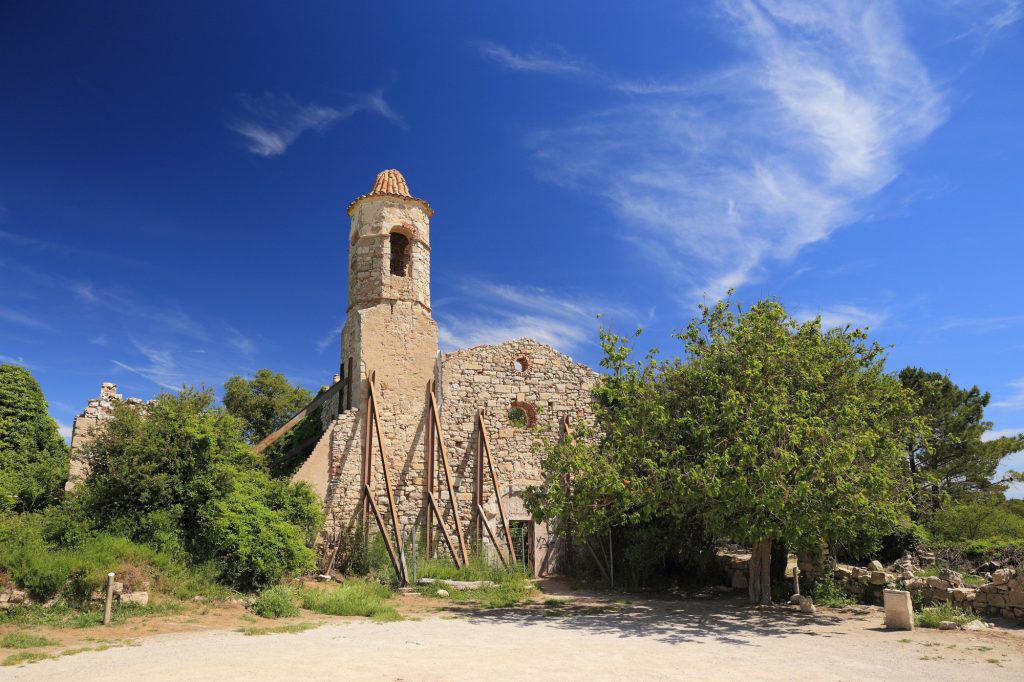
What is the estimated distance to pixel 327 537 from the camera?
57.6 ft

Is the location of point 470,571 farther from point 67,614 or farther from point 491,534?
point 67,614

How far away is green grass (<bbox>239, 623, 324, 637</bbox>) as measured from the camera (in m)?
10.7

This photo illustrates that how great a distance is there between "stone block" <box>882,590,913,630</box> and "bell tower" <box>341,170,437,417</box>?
12.4m

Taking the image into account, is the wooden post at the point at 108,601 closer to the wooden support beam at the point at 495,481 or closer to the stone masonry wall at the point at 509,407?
the stone masonry wall at the point at 509,407

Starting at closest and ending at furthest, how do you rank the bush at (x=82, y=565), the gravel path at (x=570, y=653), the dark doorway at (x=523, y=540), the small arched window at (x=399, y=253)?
the gravel path at (x=570, y=653) → the bush at (x=82, y=565) → the dark doorway at (x=523, y=540) → the small arched window at (x=399, y=253)

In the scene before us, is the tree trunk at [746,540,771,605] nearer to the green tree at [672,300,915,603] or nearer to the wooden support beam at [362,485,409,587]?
the green tree at [672,300,915,603]

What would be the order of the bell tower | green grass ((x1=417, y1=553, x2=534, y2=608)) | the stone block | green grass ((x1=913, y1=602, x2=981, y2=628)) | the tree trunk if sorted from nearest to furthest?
the stone block
green grass ((x1=913, y1=602, x2=981, y2=628))
the tree trunk
green grass ((x1=417, y1=553, x2=534, y2=608))
the bell tower

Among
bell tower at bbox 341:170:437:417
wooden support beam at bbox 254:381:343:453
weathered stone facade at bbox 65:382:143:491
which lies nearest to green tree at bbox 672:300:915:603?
bell tower at bbox 341:170:437:417

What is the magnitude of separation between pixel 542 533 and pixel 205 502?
9.11 metres

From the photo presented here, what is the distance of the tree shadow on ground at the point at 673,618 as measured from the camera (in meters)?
10.9

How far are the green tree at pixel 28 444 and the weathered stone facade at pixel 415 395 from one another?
667 cm

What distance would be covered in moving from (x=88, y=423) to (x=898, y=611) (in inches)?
761

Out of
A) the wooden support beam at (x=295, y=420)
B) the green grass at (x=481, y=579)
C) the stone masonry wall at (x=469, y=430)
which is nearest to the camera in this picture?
the green grass at (x=481, y=579)

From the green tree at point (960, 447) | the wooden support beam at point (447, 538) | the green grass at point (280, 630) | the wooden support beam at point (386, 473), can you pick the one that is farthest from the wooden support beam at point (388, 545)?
the green tree at point (960, 447)
